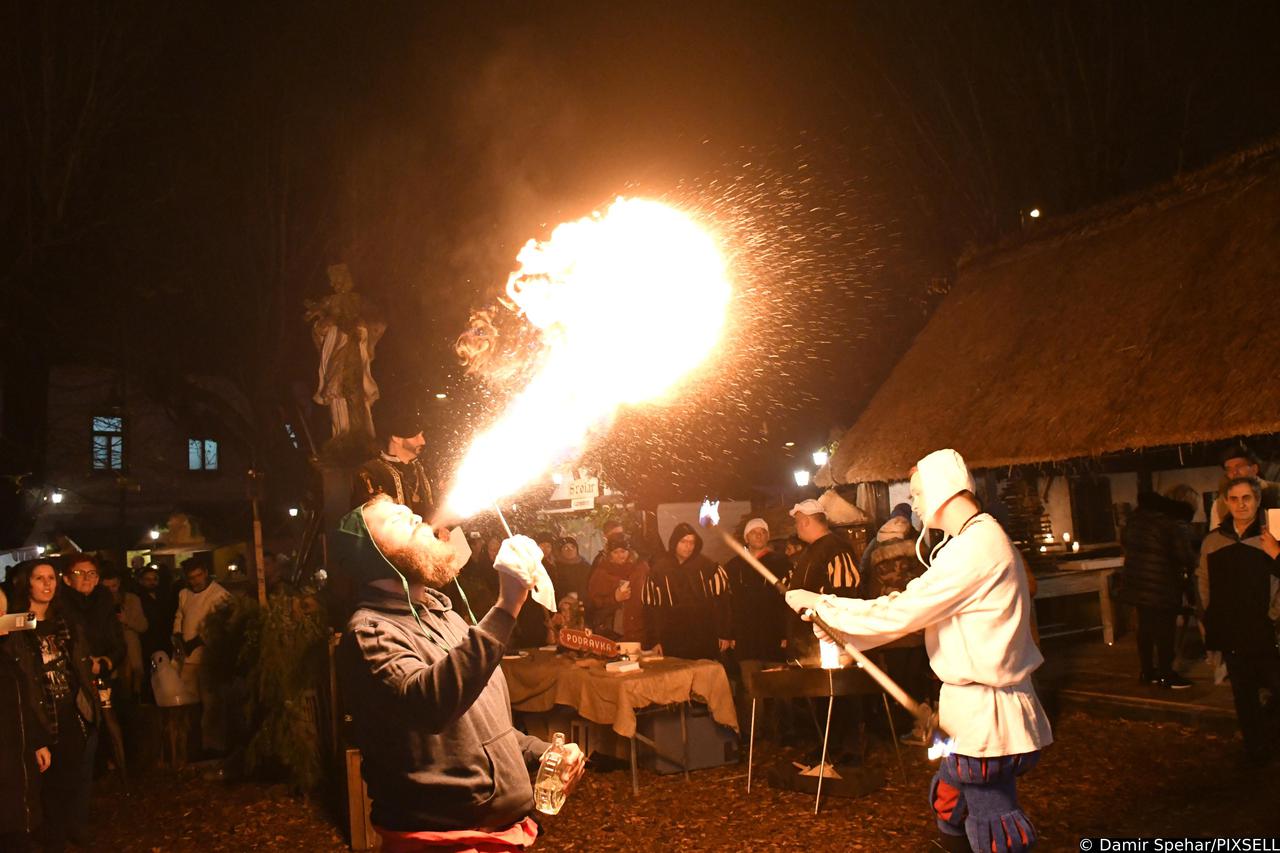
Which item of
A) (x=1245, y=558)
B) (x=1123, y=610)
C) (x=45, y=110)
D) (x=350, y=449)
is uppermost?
(x=45, y=110)

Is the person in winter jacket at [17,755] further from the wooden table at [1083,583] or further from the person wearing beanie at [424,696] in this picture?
the wooden table at [1083,583]

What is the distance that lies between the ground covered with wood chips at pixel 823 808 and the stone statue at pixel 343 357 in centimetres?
415

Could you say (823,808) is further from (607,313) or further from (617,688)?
(607,313)

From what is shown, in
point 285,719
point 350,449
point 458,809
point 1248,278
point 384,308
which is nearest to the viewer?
point 458,809

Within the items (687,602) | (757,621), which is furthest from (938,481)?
(757,621)

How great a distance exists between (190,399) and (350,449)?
19545 millimetres

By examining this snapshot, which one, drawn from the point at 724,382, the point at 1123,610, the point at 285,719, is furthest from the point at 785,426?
the point at 285,719

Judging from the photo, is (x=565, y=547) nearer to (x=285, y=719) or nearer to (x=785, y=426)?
(x=285, y=719)

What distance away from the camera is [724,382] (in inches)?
1171

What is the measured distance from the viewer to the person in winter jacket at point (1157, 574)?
32.2ft

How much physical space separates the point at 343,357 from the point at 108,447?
28.3 metres

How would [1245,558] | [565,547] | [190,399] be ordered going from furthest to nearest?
[190,399] → [565,547] → [1245,558]

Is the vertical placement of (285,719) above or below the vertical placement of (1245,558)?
below

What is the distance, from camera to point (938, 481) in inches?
188
